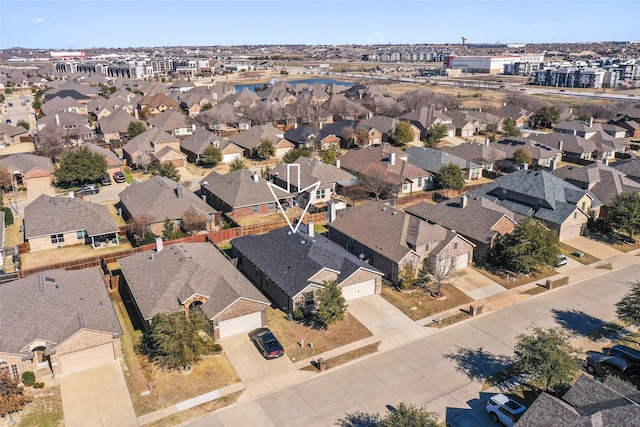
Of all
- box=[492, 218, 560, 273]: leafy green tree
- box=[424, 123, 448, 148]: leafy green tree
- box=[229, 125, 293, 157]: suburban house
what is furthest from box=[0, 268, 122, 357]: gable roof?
box=[424, 123, 448, 148]: leafy green tree

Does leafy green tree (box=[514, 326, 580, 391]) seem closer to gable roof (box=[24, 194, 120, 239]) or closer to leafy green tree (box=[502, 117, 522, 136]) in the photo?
gable roof (box=[24, 194, 120, 239])

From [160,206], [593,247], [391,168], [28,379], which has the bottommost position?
[593,247]

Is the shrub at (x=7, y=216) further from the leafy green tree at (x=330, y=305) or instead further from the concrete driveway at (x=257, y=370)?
the leafy green tree at (x=330, y=305)

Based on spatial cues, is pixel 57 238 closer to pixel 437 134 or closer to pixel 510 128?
pixel 437 134

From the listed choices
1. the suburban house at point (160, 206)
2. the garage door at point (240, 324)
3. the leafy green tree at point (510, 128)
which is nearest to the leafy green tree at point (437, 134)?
the leafy green tree at point (510, 128)

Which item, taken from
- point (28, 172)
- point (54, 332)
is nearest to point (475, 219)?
point (54, 332)

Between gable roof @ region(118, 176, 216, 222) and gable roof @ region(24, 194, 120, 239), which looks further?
gable roof @ region(118, 176, 216, 222)
